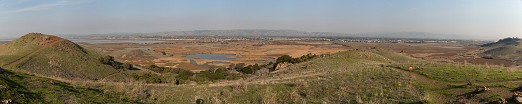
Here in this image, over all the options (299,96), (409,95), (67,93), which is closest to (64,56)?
(67,93)

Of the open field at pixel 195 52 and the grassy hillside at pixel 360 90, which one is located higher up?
the grassy hillside at pixel 360 90

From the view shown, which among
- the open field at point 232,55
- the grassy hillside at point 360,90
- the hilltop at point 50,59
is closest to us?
the grassy hillside at point 360,90

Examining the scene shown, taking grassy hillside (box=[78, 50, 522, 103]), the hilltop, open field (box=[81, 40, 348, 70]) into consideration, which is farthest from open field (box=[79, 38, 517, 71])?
grassy hillside (box=[78, 50, 522, 103])

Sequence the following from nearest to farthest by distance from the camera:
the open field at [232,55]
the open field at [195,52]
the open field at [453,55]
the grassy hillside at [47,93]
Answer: the grassy hillside at [47,93], the open field at [453,55], the open field at [232,55], the open field at [195,52]

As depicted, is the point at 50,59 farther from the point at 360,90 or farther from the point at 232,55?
the point at 232,55

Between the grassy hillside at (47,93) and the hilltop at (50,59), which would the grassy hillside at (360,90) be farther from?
the hilltop at (50,59)

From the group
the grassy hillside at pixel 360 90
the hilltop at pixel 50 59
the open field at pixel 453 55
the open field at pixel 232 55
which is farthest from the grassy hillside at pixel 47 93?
the open field at pixel 232 55

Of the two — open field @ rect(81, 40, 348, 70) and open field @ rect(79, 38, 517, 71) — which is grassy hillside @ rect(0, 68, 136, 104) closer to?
open field @ rect(79, 38, 517, 71)
